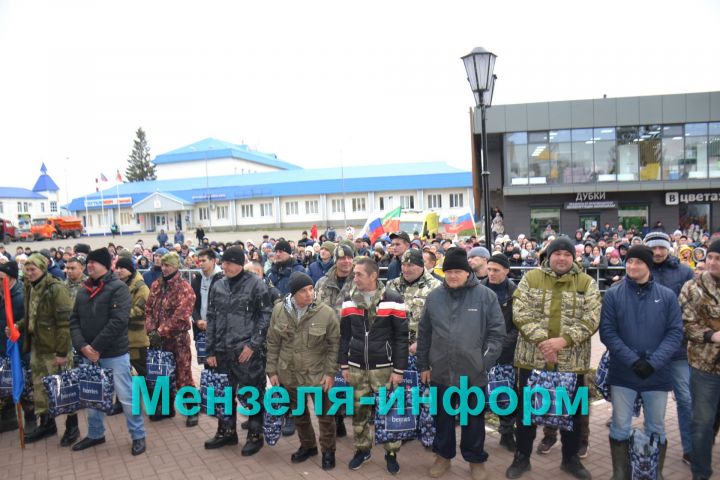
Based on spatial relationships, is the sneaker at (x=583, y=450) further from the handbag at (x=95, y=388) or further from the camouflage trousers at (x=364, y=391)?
the handbag at (x=95, y=388)

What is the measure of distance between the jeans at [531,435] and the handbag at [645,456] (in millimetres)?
500

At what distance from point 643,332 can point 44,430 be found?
6244 millimetres

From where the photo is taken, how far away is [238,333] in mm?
5020

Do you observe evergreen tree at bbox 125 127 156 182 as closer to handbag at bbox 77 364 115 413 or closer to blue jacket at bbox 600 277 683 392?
handbag at bbox 77 364 115 413

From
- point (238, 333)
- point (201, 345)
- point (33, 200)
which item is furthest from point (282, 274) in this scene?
point (33, 200)

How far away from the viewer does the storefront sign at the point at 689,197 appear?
25953 mm

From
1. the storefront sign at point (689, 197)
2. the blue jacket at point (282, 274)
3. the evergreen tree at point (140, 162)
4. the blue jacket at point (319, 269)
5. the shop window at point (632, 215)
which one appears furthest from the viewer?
the evergreen tree at point (140, 162)

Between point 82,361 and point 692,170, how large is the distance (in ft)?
94.8

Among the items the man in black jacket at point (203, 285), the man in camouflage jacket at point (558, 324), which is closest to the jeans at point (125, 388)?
the man in black jacket at point (203, 285)

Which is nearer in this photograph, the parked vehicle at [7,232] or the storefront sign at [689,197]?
the storefront sign at [689,197]

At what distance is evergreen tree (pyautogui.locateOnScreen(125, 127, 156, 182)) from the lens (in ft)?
300

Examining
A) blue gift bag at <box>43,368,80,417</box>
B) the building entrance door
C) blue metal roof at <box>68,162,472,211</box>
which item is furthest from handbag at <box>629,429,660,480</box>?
blue metal roof at <box>68,162,472,211</box>

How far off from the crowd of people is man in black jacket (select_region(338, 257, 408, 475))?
1cm

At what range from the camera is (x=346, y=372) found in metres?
4.61
